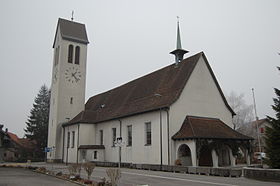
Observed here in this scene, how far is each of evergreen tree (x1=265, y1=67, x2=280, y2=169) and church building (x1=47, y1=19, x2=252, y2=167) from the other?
6320 mm

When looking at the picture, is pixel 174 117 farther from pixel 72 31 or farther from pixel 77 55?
pixel 72 31

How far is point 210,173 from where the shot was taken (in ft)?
69.1

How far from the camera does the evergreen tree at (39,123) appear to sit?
60812 mm

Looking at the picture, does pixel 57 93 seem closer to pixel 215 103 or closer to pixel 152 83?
pixel 152 83

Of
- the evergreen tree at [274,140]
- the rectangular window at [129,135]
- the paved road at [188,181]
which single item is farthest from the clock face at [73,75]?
the evergreen tree at [274,140]

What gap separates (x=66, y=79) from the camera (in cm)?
4475

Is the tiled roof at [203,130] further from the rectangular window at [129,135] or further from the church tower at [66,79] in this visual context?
the church tower at [66,79]

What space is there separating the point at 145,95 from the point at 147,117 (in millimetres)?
4162

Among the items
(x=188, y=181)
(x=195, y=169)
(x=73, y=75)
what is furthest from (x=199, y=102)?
(x=73, y=75)

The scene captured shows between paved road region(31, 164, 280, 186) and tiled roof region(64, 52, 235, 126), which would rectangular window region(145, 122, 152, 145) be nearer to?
tiled roof region(64, 52, 235, 126)

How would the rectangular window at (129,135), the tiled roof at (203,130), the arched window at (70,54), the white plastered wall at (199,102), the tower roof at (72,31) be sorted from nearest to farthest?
the tiled roof at (203,130) < the white plastered wall at (199,102) < the rectangular window at (129,135) < the arched window at (70,54) < the tower roof at (72,31)

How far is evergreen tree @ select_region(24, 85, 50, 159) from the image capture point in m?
60.8

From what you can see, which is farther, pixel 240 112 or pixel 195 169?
pixel 240 112

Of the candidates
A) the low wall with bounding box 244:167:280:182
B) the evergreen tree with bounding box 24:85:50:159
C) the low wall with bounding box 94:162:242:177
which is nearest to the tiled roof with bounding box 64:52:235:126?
the low wall with bounding box 94:162:242:177
